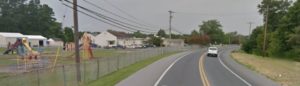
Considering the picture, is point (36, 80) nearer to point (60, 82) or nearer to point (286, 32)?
point (60, 82)

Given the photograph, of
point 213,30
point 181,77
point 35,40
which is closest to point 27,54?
point 181,77

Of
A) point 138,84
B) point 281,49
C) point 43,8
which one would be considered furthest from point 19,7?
point 138,84

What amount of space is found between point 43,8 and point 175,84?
123681 millimetres

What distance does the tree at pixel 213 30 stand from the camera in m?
180

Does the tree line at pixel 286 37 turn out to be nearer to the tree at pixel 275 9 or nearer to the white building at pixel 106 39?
the tree at pixel 275 9

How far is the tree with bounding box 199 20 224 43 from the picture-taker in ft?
591

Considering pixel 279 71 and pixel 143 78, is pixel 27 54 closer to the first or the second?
pixel 143 78

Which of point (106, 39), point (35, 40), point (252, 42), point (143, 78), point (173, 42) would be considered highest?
point (106, 39)

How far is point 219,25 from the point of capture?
625ft

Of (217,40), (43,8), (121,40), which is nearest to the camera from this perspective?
(121,40)

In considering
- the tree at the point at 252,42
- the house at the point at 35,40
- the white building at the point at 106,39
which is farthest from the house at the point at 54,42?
the tree at the point at 252,42

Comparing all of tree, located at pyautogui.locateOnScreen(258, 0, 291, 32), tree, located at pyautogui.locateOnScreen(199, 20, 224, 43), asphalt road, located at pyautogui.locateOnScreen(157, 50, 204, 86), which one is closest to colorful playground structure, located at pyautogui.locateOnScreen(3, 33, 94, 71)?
asphalt road, located at pyautogui.locateOnScreen(157, 50, 204, 86)

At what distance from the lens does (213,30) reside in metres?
183

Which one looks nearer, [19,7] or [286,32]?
[286,32]
